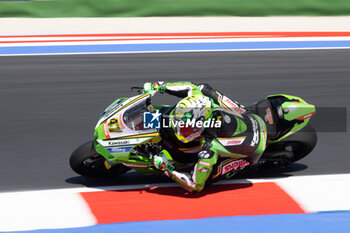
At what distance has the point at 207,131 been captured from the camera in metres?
5.18

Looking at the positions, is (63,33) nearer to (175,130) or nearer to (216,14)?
(216,14)

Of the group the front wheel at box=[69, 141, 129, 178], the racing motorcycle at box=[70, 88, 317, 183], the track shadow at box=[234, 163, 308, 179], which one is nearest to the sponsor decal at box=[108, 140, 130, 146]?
Answer: the racing motorcycle at box=[70, 88, 317, 183]

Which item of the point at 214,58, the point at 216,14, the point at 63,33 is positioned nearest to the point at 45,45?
the point at 63,33

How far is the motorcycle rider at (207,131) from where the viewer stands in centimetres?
491

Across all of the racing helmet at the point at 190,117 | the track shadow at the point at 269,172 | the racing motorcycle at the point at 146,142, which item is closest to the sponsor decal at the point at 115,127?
the racing motorcycle at the point at 146,142

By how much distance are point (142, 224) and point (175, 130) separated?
2.85ft

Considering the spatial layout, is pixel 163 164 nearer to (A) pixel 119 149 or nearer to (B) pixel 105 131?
(A) pixel 119 149

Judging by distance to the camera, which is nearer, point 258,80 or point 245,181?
point 245,181

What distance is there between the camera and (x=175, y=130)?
4.94 metres

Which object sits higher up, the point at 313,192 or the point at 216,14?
the point at 216,14

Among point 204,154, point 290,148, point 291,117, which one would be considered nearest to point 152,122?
point 204,154

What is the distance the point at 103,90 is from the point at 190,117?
14.2ft

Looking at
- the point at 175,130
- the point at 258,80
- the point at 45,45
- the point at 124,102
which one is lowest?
the point at 175,130

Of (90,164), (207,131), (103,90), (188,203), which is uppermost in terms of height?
(103,90)
